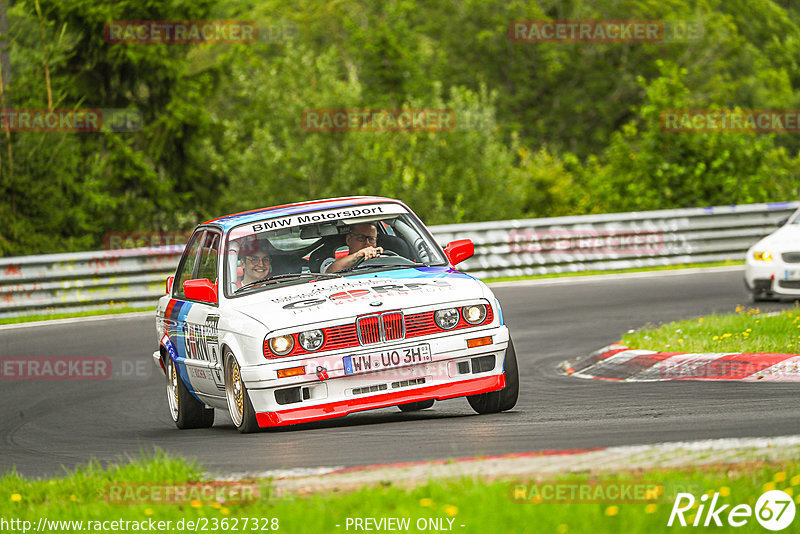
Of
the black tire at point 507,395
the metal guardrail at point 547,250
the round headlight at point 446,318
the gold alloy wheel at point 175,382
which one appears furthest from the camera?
the metal guardrail at point 547,250

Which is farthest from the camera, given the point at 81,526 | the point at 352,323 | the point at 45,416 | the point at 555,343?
the point at 555,343

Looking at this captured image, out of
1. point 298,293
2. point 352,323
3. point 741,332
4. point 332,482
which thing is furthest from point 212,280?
point 741,332

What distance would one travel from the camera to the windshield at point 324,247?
9.05 metres

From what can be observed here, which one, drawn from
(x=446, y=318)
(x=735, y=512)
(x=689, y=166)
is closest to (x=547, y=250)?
(x=689, y=166)

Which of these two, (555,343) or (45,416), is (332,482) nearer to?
(45,416)

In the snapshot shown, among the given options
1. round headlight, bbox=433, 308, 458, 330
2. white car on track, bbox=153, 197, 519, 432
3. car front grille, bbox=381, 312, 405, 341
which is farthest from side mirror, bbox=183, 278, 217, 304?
round headlight, bbox=433, 308, 458, 330

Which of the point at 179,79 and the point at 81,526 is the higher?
the point at 179,79

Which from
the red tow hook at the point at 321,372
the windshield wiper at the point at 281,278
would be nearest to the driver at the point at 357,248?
the windshield wiper at the point at 281,278

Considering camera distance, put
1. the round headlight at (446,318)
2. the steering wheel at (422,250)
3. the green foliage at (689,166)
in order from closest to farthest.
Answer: the round headlight at (446,318) → the steering wheel at (422,250) → the green foliage at (689,166)

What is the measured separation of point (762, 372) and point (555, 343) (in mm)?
4328

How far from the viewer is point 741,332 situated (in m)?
11.5

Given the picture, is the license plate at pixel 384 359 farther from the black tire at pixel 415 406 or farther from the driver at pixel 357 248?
the black tire at pixel 415 406

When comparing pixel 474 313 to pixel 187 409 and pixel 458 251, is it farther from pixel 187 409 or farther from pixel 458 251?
pixel 187 409

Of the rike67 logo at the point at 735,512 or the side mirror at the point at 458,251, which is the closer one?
the rike67 logo at the point at 735,512
